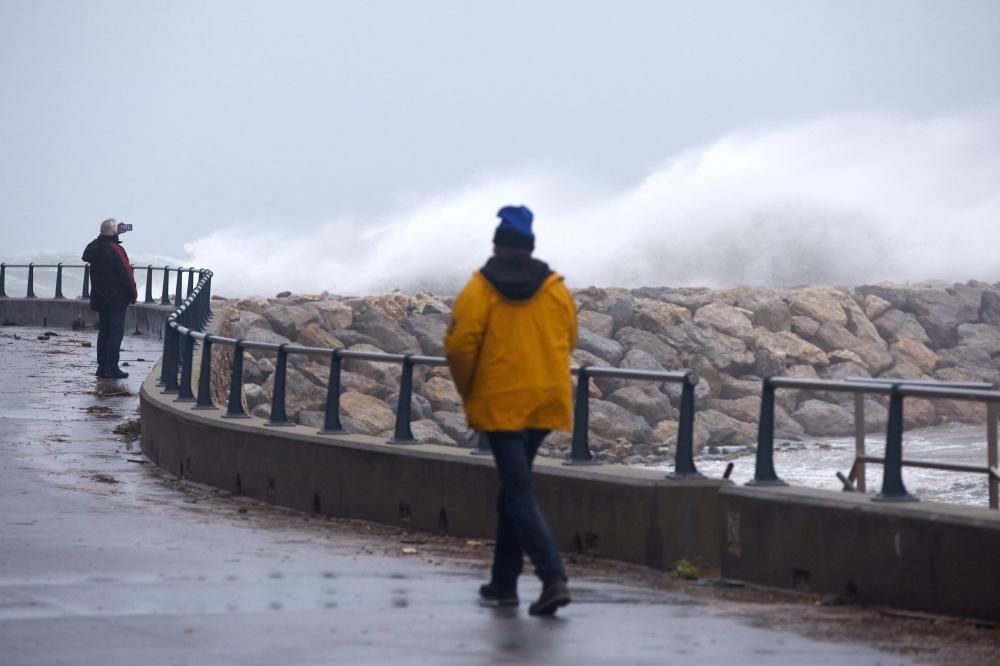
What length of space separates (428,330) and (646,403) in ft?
30.6

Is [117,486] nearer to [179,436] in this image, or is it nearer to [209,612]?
[179,436]

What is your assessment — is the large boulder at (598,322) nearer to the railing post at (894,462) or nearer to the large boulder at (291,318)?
the large boulder at (291,318)

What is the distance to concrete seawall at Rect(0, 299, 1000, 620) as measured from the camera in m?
9.08

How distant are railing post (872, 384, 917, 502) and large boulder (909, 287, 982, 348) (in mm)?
47487

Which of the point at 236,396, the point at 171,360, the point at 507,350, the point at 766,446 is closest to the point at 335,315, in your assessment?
the point at 171,360

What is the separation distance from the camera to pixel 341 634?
27.2ft

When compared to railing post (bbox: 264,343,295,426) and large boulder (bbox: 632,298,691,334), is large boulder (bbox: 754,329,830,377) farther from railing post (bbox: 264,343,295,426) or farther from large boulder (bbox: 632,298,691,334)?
railing post (bbox: 264,343,295,426)

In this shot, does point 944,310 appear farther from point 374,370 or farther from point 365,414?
point 365,414

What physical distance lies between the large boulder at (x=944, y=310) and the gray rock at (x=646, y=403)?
1688 centimetres

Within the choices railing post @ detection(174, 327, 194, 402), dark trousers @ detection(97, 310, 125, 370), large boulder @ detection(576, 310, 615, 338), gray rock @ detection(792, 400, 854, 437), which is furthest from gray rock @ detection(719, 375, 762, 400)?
railing post @ detection(174, 327, 194, 402)

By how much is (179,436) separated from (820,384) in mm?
8519

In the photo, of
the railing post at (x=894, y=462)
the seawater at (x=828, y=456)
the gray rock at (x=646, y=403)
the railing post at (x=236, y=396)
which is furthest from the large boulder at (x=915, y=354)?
the railing post at (x=894, y=462)

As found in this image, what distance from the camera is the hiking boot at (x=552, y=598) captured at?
28.7 feet

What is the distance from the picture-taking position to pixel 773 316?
54.1m
